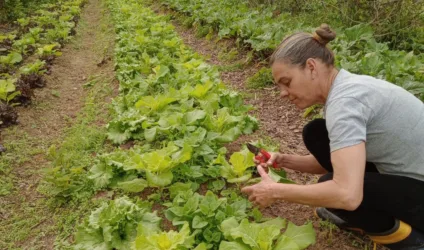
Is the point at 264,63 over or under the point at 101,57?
over

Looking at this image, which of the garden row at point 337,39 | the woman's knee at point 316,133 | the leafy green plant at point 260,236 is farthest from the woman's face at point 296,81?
the garden row at point 337,39

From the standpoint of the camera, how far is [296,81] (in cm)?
230

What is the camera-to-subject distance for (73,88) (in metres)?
6.75

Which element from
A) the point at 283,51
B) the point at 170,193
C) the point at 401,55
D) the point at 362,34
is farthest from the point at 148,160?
the point at 362,34

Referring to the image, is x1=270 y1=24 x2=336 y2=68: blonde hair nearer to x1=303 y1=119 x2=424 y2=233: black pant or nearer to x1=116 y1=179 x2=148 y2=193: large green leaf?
x1=303 y1=119 x2=424 y2=233: black pant

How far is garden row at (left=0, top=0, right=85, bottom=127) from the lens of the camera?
215 inches

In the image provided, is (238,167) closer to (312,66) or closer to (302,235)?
(302,235)

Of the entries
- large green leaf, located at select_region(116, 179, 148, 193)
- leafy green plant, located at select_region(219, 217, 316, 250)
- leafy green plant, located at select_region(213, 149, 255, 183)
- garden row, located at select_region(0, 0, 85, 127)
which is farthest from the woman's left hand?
garden row, located at select_region(0, 0, 85, 127)

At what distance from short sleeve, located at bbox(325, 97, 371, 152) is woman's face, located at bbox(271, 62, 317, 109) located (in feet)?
0.82

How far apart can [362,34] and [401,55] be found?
872 mm

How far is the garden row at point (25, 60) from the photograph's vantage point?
5.46 m

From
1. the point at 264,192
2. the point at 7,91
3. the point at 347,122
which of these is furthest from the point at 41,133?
the point at 347,122

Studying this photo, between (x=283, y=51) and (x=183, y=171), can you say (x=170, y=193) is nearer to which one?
(x=183, y=171)

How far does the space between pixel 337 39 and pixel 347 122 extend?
3.97 m
